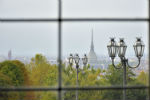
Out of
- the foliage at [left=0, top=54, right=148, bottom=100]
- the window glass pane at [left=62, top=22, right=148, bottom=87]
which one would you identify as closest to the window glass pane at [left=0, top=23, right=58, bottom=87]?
the foliage at [left=0, top=54, right=148, bottom=100]

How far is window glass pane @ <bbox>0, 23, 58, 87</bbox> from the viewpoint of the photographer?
23.6 ft

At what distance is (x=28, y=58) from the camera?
6.82 metres

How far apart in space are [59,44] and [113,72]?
780cm

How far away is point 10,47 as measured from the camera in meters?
8.66

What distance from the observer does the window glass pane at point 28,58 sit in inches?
283
